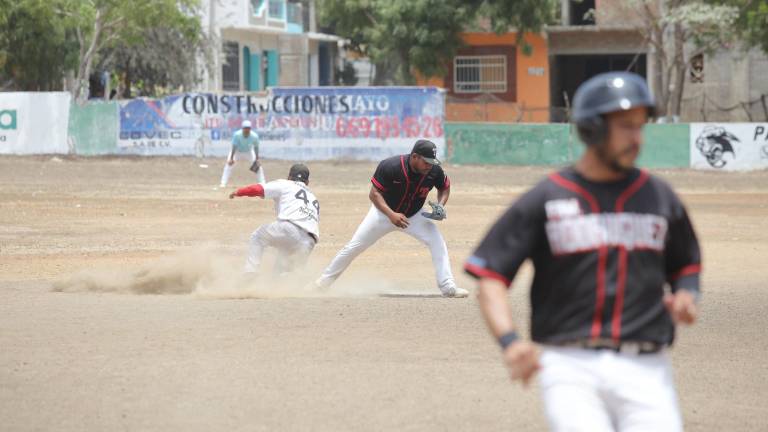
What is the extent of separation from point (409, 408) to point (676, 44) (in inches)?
1510

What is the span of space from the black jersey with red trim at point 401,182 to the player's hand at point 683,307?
8.54 metres

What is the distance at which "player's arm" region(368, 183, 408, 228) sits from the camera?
42.9 feet

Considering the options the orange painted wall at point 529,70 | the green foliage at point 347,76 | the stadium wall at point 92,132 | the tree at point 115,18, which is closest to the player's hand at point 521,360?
the tree at point 115,18

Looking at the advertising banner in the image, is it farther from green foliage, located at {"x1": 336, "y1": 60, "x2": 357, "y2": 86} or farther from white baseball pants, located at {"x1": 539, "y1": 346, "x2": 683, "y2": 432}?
white baseball pants, located at {"x1": 539, "y1": 346, "x2": 683, "y2": 432}

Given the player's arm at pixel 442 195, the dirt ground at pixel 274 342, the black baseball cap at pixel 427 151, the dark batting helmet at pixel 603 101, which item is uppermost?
the dark batting helmet at pixel 603 101

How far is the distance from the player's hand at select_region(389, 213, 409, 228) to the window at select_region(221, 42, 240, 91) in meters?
45.0

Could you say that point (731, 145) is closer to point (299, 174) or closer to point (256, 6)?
point (299, 174)

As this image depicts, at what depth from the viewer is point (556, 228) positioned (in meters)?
4.47

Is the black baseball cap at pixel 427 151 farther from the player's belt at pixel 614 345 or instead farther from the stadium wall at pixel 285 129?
the stadium wall at pixel 285 129

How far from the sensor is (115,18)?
40281mm

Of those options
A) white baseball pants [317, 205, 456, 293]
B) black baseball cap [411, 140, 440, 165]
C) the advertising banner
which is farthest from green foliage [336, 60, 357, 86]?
black baseball cap [411, 140, 440, 165]

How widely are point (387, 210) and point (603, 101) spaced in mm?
8755

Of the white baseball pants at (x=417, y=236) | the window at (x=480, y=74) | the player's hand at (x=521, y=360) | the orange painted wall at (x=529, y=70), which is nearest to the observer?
the player's hand at (x=521, y=360)

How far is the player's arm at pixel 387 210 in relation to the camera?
13.1m
